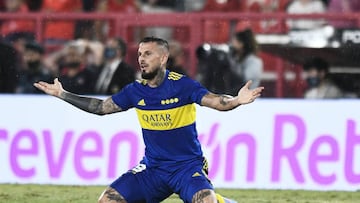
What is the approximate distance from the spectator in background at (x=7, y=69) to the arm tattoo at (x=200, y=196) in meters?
6.56

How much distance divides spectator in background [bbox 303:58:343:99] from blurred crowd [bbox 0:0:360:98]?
0.03 meters

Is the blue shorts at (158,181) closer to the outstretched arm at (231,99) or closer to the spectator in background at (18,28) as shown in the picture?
the outstretched arm at (231,99)

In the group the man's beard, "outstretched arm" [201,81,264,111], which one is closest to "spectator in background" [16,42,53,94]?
the man's beard

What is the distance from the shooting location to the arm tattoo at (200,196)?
9202 millimetres

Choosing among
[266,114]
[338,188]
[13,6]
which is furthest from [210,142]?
[13,6]

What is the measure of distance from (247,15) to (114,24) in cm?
192

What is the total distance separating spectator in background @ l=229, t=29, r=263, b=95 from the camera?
1488 cm

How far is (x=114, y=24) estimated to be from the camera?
1560 cm

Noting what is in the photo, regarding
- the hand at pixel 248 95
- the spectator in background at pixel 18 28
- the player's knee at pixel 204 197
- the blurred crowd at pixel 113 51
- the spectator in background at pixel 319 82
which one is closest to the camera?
the hand at pixel 248 95

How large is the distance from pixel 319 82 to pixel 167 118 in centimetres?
554

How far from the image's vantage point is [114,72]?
15062mm

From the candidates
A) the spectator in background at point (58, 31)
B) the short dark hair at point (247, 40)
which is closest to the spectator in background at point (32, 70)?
the spectator in background at point (58, 31)

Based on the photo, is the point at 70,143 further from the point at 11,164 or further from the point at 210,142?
the point at 210,142

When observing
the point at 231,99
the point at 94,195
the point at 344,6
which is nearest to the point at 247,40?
the point at 344,6
